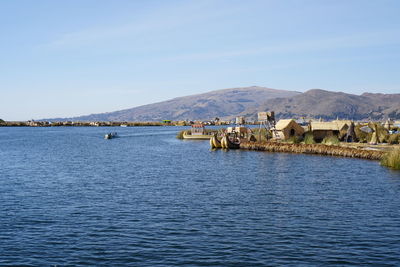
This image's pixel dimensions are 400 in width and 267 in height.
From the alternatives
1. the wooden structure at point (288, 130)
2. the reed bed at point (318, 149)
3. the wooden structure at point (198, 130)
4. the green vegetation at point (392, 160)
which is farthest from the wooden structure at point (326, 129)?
the wooden structure at point (198, 130)

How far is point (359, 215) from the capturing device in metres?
22.7

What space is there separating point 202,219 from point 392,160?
2604 centimetres

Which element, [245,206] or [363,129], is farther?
[363,129]

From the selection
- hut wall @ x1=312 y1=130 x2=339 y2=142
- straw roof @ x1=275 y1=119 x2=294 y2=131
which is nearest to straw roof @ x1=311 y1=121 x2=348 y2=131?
hut wall @ x1=312 y1=130 x2=339 y2=142

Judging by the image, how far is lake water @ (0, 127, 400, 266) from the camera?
16812 millimetres

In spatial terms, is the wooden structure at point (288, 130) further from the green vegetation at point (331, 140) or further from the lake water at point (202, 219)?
the lake water at point (202, 219)

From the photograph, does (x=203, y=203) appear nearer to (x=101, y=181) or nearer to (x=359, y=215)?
(x=359, y=215)

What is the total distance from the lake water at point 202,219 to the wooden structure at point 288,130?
28.3 meters

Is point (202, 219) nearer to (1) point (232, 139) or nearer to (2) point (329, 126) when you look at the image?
(2) point (329, 126)

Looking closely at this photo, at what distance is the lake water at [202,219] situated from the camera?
1681 centimetres

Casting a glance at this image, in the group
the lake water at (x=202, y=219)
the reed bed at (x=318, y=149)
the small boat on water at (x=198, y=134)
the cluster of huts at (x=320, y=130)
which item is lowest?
the lake water at (x=202, y=219)

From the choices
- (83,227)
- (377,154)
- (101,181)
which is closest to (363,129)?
(377,154)

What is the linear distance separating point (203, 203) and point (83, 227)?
7.81 metres

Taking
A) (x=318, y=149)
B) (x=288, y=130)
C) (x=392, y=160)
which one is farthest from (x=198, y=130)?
(x=392, y=160)
